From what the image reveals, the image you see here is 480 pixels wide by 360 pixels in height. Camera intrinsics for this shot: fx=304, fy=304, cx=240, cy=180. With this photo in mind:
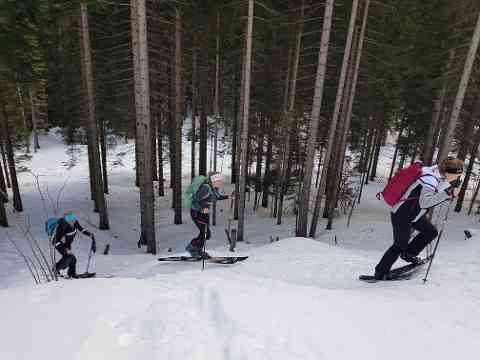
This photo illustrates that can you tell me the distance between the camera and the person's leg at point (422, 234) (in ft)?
15.9

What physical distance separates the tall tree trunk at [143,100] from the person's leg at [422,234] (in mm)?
8298

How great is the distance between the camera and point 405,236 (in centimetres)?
475

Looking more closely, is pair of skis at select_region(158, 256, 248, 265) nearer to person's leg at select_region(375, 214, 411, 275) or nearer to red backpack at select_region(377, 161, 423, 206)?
person's leg at select_region(375, 214, 411, 275)

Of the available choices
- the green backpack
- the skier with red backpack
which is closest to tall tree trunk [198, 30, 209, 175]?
the green backpack

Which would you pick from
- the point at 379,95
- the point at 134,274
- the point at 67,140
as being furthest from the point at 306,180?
the point at 67,140

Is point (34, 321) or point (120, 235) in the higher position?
point (34, 321)

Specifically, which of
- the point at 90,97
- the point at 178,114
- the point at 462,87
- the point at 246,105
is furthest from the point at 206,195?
the point at 462,87

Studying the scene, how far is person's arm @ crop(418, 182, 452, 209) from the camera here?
4375mm

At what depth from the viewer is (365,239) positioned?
13586mm

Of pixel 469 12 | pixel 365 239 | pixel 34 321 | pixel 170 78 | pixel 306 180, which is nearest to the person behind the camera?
pixel 34 321

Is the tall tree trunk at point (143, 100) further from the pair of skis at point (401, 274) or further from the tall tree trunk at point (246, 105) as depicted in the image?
the pair of skis at point (401, 274)

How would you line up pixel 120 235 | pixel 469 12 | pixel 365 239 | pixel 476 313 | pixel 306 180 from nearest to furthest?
pixel 476 313, pixel 469 12, pixel 306 180, pixel 365 239, pixel 120 235

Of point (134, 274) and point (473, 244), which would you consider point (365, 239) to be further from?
point (134, 274)

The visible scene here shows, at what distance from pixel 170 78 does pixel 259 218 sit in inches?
371
